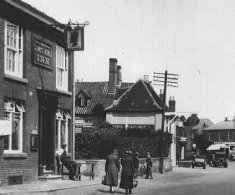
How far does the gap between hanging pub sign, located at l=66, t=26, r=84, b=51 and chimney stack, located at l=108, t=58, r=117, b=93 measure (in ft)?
121

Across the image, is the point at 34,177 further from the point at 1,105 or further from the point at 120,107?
the point at 120,107

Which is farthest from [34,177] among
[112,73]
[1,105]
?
[112,73]

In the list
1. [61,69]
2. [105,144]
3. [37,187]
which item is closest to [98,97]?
[105,144]

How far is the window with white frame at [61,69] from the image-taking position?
26.4m

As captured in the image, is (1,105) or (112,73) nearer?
(1,105)

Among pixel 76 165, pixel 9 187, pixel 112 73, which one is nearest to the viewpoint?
pixel 9 187

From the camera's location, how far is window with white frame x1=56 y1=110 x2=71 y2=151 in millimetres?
26484

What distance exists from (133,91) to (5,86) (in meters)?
37.9

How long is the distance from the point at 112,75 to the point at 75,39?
37583mm

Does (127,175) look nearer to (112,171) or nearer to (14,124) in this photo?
(112,171)

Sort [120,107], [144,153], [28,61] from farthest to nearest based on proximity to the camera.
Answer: [120,107] < [144,153] < [28,61]

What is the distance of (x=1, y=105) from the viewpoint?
20531 millimetres

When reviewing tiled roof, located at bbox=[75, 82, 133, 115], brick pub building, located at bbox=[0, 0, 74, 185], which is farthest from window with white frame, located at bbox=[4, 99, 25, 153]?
tiled roof, located at bbox=[75, 82, 133, 115]

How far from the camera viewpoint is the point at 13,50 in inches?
862
